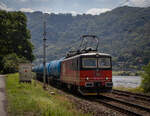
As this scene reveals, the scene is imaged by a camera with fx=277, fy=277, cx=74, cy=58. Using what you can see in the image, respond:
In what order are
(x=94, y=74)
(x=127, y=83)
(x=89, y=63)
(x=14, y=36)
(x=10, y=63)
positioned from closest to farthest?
(x=94, y=74), (x=89, y=63), (x=10, y=63), (x=127, y=83), (x=14, y=36)

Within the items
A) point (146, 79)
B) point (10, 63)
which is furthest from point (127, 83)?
point (146, 79)

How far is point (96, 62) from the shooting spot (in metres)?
20.4

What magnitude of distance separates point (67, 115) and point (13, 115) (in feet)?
6.56

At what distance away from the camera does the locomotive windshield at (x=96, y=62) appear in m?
20.2

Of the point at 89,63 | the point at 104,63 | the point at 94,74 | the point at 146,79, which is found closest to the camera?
the point at 94,74

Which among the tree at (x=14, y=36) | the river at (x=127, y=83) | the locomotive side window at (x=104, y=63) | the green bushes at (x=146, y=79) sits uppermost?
the tree at (x=14, y=36)

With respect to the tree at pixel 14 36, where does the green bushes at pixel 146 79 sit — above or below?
below

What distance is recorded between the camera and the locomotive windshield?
66.4 feet

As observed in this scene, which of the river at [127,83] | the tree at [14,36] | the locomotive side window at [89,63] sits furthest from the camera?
the tree at [14,36]

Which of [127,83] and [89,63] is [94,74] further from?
[127,83]

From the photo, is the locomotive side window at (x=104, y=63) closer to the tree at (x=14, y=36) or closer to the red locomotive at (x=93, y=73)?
the red locomotive at (x=93, y=73)

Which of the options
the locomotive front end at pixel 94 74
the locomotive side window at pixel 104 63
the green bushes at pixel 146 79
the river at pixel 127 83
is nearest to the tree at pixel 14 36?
the river at pixel 127 83

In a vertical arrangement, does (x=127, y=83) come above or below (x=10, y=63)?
below

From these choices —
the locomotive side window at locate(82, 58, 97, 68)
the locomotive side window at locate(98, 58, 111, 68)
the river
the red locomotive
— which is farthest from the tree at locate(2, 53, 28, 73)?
the locomotive side window at locate(98, 58, 111, 68)
